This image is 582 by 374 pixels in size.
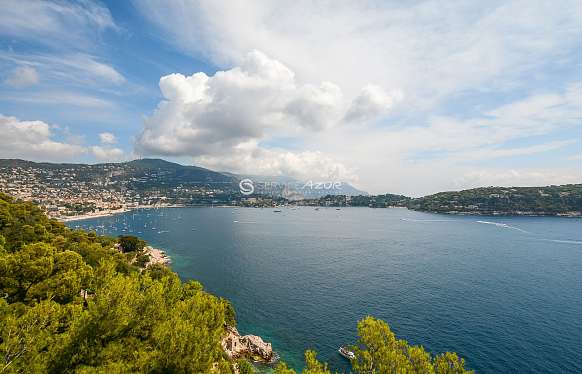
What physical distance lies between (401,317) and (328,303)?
1647cm

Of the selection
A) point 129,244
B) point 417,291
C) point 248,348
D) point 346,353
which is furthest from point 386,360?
point 129,244

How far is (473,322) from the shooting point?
59594 mm

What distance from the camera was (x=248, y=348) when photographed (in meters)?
51.0

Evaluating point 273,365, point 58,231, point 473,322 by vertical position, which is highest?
point 58,231

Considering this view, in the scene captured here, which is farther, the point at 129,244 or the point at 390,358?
the point at 129,244

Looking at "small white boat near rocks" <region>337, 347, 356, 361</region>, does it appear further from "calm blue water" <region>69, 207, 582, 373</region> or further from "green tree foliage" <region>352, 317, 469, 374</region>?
"green tree foliage" <region>352, 317, 469, 374</region>

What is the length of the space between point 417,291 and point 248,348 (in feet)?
155

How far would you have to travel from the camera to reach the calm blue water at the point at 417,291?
171 ft

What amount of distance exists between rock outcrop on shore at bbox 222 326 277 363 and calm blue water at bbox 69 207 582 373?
Result: 10.7 feet

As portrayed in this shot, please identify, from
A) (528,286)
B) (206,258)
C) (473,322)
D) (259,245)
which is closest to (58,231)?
(206,258)

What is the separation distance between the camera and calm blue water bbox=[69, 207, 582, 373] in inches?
2048

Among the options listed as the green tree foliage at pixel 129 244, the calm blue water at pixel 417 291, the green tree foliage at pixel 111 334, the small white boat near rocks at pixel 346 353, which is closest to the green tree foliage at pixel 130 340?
the green tree foliage at pixel 111 334

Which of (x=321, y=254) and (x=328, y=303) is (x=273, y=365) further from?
(x=321, y=254)

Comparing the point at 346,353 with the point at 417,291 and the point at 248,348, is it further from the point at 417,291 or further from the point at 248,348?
the point at 417,291
